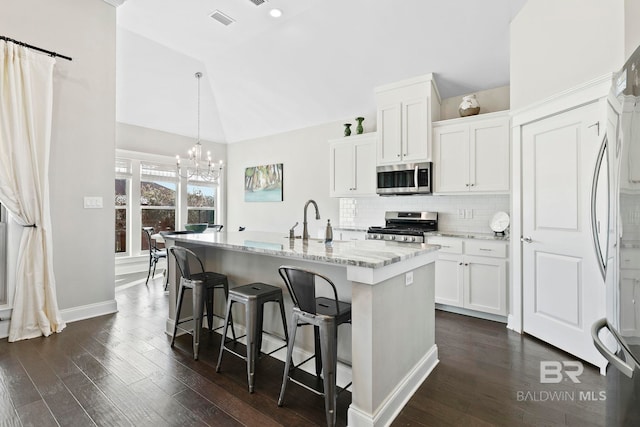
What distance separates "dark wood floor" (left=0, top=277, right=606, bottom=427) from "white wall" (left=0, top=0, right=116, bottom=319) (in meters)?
0.68

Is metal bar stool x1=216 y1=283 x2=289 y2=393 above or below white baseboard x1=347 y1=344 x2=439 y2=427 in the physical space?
above

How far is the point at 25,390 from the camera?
2092mm

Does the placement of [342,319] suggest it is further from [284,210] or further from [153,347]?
[284,210]

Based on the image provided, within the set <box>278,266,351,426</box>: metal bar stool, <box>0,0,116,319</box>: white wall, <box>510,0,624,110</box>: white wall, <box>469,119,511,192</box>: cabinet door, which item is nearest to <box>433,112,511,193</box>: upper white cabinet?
<box>469,119,511,192</box>: cabinet door

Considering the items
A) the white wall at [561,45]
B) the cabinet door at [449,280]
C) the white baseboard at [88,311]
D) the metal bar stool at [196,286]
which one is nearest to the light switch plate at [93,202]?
the white baseboard at [88,311]

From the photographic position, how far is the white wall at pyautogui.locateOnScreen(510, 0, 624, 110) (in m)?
2.37

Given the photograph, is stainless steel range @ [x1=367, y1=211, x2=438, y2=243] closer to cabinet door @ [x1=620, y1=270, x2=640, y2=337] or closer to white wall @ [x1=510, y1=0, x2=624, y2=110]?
Result: white wall @ [x1=510, y1=0, x2=624, y2=110]

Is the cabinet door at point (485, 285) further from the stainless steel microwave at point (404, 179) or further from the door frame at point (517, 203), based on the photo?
the stainless steel microwave at point (404, 179)

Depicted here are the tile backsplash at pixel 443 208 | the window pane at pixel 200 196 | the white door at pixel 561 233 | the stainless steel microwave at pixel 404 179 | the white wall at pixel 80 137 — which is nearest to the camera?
the white door at pixel 561 233

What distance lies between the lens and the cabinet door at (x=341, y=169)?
4957 millimetres

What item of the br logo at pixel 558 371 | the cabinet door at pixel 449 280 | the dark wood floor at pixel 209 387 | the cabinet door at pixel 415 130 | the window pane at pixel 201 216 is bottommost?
the br logo at pixel 558 371

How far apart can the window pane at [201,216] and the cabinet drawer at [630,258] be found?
7059 millimetres

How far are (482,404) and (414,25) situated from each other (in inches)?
151

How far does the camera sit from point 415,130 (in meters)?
4.16
